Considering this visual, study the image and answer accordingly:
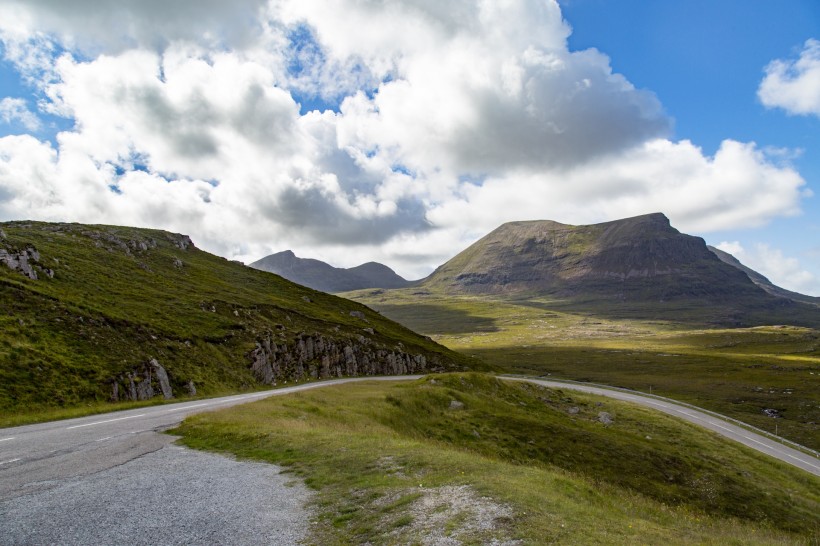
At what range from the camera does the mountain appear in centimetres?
3981

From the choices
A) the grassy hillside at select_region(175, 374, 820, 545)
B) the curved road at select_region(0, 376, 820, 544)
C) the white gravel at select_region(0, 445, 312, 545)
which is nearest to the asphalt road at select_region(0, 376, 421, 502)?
the curved road at select_region(0, 376, 820, 544)

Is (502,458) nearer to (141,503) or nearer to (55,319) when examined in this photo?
(141,503)

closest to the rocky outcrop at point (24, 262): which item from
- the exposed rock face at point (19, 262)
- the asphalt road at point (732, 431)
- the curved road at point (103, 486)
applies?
the exposed rock face at point (19, 262)

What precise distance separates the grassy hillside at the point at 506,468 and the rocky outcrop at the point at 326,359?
18.7 metres

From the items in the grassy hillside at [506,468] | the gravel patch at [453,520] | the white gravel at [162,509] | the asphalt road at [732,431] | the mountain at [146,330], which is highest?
the mountain at [146,330]

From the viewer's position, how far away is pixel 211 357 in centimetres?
6059

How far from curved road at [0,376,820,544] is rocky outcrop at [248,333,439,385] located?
4341cm

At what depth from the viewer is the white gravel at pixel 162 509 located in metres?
12.0

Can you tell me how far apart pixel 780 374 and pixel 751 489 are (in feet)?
404

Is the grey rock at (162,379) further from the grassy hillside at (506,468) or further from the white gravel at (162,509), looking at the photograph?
the white gravel at (162,509)

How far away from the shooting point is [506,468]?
22.5m

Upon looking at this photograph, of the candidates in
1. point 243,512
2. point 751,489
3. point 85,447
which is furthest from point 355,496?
point 751,489

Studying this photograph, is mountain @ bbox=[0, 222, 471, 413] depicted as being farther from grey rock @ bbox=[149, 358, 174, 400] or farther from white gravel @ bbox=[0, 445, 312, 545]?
white gravel @ bbox=[0, 445, 312, 545]

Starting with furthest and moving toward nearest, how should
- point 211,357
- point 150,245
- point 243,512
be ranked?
point 150,245
point 211,357
point 243,512
